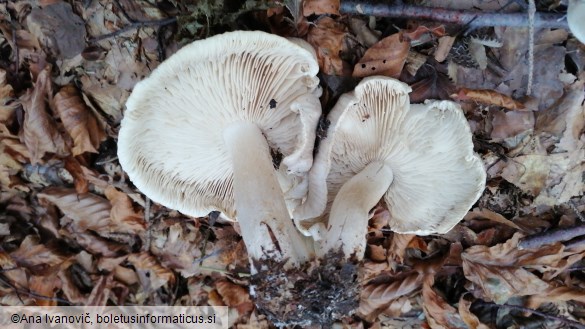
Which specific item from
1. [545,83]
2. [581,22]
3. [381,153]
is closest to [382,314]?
[381,153]

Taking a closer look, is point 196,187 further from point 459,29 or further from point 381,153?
point 459,29

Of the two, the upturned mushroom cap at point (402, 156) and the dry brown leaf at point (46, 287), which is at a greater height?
the upturned mushroom cap at point (402, 156)

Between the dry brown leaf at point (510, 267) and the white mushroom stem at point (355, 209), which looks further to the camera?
the dry brown leaf at point (510, 267)

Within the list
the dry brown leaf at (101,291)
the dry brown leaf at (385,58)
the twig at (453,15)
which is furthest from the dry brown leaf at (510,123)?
the dry brown leaf at (101,291)

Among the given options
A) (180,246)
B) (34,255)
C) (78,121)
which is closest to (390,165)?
(180,246)

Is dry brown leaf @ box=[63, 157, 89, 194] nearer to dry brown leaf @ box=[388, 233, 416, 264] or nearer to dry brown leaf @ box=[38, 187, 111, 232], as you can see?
dry brown leaf @ box=[38, 187, 111, 232]

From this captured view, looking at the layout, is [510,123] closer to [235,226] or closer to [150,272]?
[235,226]

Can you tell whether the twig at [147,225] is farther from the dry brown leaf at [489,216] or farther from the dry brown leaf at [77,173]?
the dry brown leaf at [489,216]
